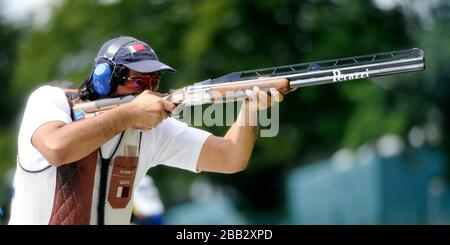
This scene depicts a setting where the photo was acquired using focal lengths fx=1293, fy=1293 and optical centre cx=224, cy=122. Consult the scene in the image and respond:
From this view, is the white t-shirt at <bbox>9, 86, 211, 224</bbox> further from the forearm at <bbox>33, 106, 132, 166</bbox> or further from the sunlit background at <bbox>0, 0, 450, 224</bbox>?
the sunlit background at <bbox>0, 0, 450, 224</bbox>

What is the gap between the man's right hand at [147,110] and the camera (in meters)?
6.77

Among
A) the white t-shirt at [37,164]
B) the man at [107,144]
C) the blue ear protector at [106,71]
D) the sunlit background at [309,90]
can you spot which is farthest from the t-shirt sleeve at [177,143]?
the sunlit background at [309,90]

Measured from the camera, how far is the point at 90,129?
6.68 m

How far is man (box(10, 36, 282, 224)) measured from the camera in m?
6.75

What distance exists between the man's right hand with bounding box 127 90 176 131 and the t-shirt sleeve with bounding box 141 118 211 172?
52cm

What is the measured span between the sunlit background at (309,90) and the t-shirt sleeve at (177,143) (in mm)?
11565

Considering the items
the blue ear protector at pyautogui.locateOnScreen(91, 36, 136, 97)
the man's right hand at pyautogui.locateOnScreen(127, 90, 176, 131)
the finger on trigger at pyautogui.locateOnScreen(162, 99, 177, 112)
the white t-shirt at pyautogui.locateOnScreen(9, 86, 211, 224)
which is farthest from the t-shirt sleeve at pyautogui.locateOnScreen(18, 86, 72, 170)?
the finger on trigger at pyautogui.locateOnScreen(162, 99, 177, 112)

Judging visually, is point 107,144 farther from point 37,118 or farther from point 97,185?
point 37,118

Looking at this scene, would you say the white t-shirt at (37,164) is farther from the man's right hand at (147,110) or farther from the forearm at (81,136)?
the man's right hand at (147,110)

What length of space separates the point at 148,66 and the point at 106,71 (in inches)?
9.9

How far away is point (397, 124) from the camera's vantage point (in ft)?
65.4
